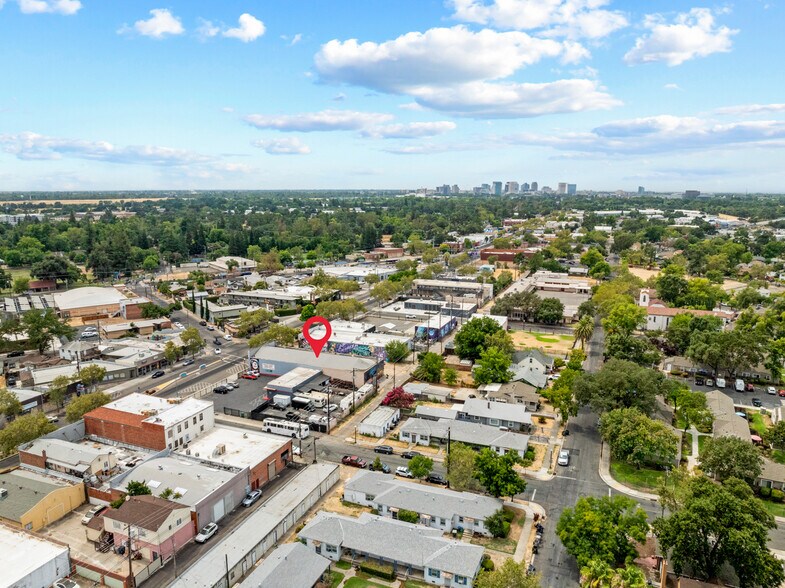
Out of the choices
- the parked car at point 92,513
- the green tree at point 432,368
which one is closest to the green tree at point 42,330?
the parked car at point 92,513

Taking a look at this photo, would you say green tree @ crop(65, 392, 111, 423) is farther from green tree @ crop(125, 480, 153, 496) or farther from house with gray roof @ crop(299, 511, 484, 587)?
house with gray roof @ crop(299, 511, 484, 587)

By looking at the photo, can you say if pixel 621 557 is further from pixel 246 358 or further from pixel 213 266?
pixel 213 266

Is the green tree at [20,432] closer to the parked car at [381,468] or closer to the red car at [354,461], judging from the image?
the red car at [354,461]

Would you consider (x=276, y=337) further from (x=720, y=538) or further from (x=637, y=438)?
(x=720, y=538)

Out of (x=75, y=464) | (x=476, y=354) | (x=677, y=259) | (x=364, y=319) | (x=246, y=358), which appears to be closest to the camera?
(x=75, y=464)

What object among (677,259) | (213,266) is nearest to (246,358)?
(213,266)

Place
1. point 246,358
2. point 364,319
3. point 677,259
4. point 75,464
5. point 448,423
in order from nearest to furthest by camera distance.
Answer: point 75,464
point 448,423
point 246,358
point 364,319
point 677,259
